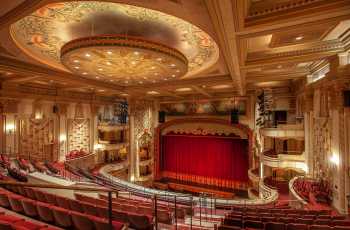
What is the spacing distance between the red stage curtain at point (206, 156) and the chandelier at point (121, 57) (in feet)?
38.0

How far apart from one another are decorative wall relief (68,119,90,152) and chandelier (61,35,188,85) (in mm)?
8371

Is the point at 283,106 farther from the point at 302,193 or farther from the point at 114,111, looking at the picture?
the point at 114,111

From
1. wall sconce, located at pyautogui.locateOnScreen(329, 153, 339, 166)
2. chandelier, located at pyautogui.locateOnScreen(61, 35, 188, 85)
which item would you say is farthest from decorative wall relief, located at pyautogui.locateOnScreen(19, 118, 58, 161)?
wall sconce, located at pyautogui.locateOnScreen(329, 153, 339, 166)

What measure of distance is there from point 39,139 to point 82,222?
12.6 metres

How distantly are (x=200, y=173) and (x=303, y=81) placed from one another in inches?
451

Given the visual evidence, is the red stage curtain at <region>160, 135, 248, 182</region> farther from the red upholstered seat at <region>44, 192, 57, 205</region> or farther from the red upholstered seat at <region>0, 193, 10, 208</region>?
the red upholstered seat at <region>0, 193, 10, 208</region>

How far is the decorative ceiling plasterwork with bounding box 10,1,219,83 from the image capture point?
4.73m

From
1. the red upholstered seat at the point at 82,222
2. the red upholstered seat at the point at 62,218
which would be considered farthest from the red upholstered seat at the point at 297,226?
the red upholstered seat at the point at 62,218

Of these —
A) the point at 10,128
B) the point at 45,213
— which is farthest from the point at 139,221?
the point at 10,128

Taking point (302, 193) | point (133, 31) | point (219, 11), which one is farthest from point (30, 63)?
point (302, 193)

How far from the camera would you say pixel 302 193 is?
8312mm

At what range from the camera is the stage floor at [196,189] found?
16125mm

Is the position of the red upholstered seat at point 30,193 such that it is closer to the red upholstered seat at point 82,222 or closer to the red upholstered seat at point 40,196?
the red upholstered seat at point 40,196

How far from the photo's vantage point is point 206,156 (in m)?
18.8
